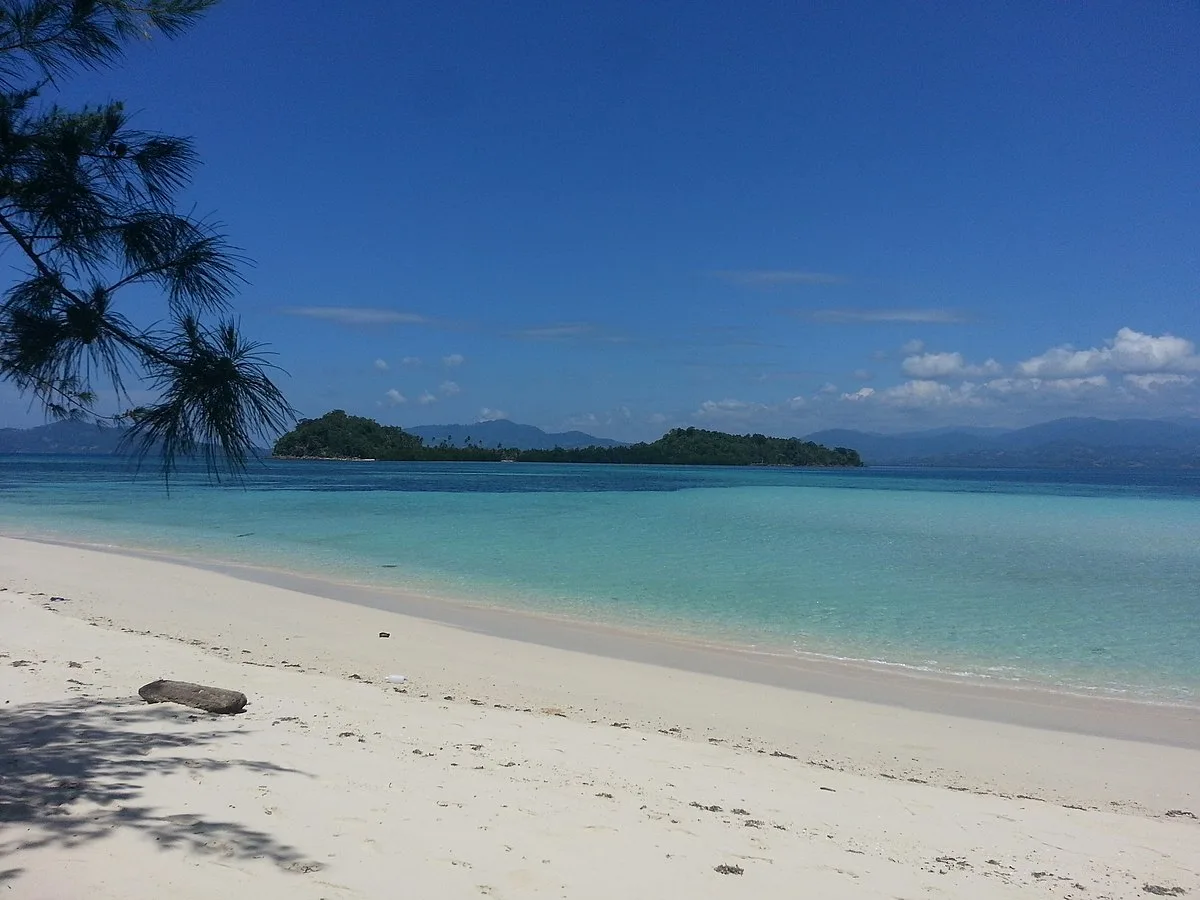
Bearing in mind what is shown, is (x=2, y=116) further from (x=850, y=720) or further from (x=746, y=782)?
(x=850, y=720)

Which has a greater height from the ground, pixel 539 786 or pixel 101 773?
pixel 101 773

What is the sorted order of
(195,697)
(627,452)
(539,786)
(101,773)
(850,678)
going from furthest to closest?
(627,452)
(850,678)
(195,697)
(539,786)
(101,773)

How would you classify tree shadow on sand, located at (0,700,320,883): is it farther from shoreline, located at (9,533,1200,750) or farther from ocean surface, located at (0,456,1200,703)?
shoreline, located at (9,533,1200,750)

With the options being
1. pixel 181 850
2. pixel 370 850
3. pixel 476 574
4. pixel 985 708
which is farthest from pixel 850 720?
pixel 476 574

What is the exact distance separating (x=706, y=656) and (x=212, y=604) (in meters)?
7.24

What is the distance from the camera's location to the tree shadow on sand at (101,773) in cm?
353

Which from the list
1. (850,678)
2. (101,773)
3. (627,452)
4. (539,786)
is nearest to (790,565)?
(850,678)

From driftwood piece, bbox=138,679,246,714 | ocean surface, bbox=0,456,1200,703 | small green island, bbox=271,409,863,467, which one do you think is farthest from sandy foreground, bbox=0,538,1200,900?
small green island, bbox=271,409,863,467

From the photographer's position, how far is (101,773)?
4273mm

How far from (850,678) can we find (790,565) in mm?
8844

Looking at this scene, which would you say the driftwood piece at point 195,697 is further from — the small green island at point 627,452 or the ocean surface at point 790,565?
the small green island at point 627,452

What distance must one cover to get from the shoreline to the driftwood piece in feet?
15.6

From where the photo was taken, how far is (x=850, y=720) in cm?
743

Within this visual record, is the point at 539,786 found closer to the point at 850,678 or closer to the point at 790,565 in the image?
the point at 850,678
